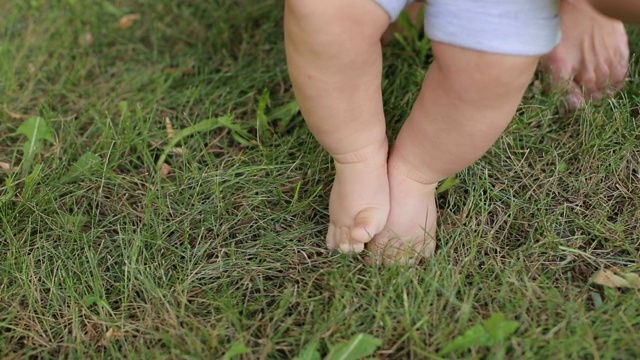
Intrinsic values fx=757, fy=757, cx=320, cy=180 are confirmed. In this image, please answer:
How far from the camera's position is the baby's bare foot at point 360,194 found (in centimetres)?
128

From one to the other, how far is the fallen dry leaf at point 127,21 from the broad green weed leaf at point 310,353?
1.14 metres

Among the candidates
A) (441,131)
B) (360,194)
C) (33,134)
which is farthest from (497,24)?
Answer: (33,134)

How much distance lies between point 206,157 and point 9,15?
848mm

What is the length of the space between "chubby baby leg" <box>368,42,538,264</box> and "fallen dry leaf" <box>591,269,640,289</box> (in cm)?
27

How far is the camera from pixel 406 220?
1.30 m

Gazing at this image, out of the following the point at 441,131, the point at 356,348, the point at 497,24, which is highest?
the point at 497,24

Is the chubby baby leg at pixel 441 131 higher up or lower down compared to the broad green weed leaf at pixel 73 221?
higher up

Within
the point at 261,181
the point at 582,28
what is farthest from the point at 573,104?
the point at 261,181

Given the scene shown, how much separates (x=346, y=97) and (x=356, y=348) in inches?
15.5

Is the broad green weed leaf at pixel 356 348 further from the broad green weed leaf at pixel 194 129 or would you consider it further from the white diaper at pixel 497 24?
the broad green weed leaf at pixel 194 129

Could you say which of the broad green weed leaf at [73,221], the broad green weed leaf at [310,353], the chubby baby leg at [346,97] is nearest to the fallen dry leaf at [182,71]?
the broad green weed leaf at [73,221]

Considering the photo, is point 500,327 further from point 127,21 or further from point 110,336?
point 127,21

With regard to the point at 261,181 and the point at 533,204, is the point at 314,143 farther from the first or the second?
the point at 533,204

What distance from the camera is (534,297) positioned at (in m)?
1.20
